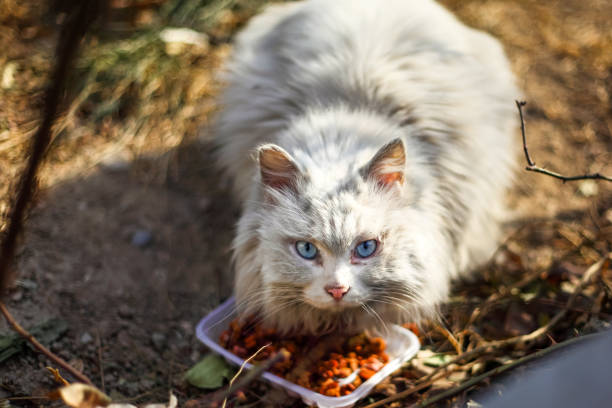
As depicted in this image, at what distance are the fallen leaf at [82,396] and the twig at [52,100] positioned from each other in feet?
1.91

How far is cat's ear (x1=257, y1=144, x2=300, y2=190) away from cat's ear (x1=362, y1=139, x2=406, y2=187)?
0.27 metres

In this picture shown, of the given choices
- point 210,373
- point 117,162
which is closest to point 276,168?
point 210,373

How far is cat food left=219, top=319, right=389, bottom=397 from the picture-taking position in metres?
2.16

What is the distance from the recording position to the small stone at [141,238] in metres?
2.99

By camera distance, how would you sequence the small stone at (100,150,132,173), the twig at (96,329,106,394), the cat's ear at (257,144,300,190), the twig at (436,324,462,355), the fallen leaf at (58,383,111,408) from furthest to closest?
the small stone at (100,150,132,173), the twig at (436,324,462,355), the twig at (96,329,106,394), the cat's ear at (257,144,300,190), the fallen leaf at (58,383,111,408)

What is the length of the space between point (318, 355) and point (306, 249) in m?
0.53

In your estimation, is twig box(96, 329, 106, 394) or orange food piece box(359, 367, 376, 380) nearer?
orange food piece box(359, 367, 376, 380)

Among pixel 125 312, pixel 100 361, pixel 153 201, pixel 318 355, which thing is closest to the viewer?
pixel 318 355

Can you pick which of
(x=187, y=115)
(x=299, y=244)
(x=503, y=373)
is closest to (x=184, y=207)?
(x=187, y=115)

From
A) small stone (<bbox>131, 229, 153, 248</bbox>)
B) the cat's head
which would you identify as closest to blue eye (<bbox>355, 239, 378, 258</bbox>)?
the cat's head

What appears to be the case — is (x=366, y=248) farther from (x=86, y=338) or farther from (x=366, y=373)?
(x=86, y=338)

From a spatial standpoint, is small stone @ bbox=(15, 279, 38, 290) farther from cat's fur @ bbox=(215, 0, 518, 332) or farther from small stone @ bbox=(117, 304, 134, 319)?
cat's fur @ bbox=(215, 0, 518, 332)

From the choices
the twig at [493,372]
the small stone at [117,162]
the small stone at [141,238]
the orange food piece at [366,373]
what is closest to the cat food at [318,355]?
the orange food piece at [366,373]

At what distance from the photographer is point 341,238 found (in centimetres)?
192
